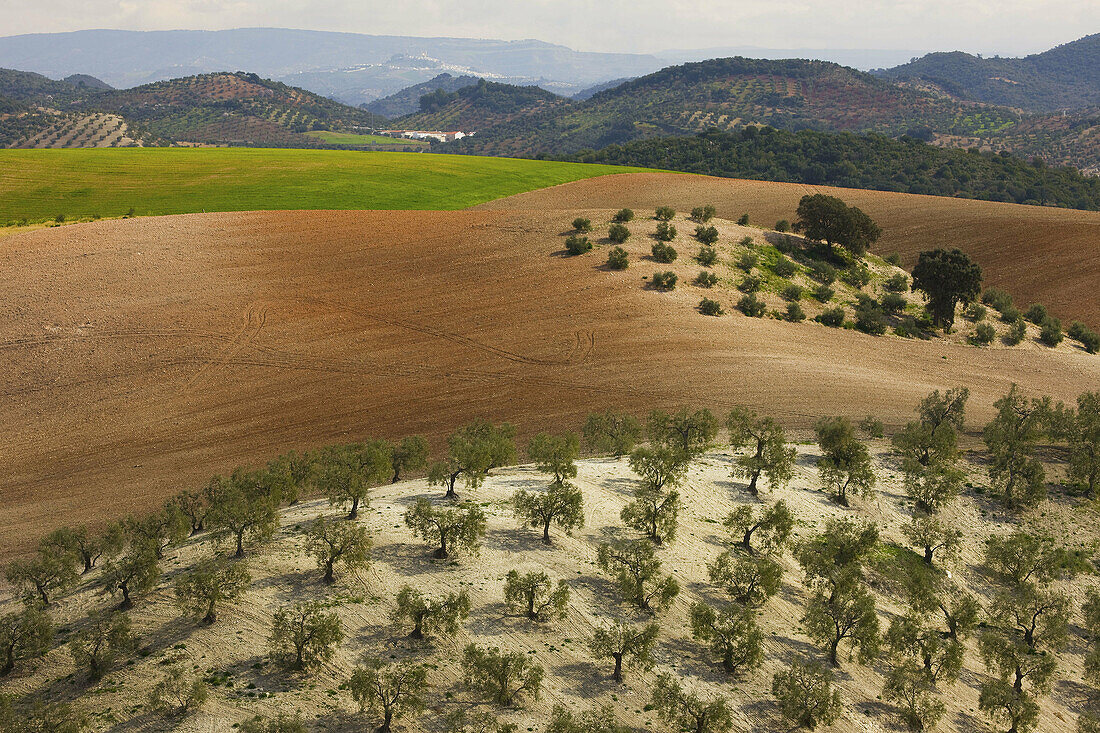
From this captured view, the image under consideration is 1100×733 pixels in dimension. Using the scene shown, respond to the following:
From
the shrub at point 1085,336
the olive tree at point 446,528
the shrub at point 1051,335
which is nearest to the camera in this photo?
the olive tree at point 446,528

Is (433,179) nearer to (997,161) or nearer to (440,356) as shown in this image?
(440,356)

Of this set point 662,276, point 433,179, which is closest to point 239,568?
point 662,276

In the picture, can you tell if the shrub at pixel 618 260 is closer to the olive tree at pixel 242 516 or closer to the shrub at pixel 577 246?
the shrub at pixel 577 246

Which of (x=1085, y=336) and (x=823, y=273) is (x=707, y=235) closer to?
(x=823, y=273)

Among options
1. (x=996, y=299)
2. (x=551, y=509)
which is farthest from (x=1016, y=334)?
(x=551, y=509)

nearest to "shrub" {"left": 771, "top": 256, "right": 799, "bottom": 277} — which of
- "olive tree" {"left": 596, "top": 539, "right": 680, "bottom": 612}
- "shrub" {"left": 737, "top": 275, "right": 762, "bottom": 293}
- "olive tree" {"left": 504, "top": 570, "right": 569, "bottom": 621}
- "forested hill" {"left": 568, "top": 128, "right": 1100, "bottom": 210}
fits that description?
"shrub" {"left": 737, "top": 275, "right": 762, "bottom": 293}

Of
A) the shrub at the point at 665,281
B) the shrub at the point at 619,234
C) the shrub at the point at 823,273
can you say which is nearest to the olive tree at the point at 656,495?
the shrub at the point at 665,281

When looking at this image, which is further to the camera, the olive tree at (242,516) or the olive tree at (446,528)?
the olive tree at (446,528)
